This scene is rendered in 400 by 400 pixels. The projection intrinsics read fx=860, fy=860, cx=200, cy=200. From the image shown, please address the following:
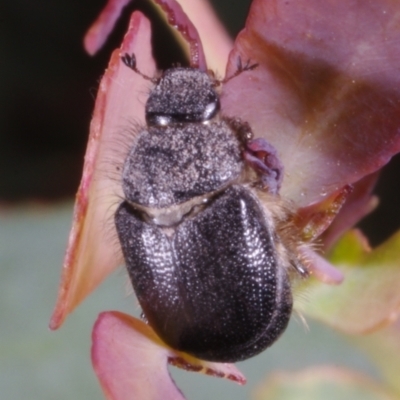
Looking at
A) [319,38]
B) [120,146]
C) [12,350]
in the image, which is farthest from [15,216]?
[319,38]

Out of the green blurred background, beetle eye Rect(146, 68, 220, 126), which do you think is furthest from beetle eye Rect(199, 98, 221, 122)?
the green blurred background

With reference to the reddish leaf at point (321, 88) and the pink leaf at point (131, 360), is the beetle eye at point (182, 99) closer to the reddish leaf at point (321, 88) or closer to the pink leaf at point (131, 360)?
the reddish leaf at point (321, 88)

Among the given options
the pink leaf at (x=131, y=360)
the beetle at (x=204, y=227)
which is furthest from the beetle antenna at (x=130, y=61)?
the pink leaf at (x=131, y=360)

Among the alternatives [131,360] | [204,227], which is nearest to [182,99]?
[204,227]

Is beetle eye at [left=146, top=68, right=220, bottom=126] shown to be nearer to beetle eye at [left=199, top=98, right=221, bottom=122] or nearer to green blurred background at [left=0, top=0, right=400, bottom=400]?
beetle eye at [left=199, top=98, right=221, bottom=122]

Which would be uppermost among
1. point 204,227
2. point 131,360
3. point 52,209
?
point 204,227

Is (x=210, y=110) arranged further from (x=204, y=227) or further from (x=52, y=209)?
(x=52, y=209)

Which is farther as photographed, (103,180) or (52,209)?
(52,209)
